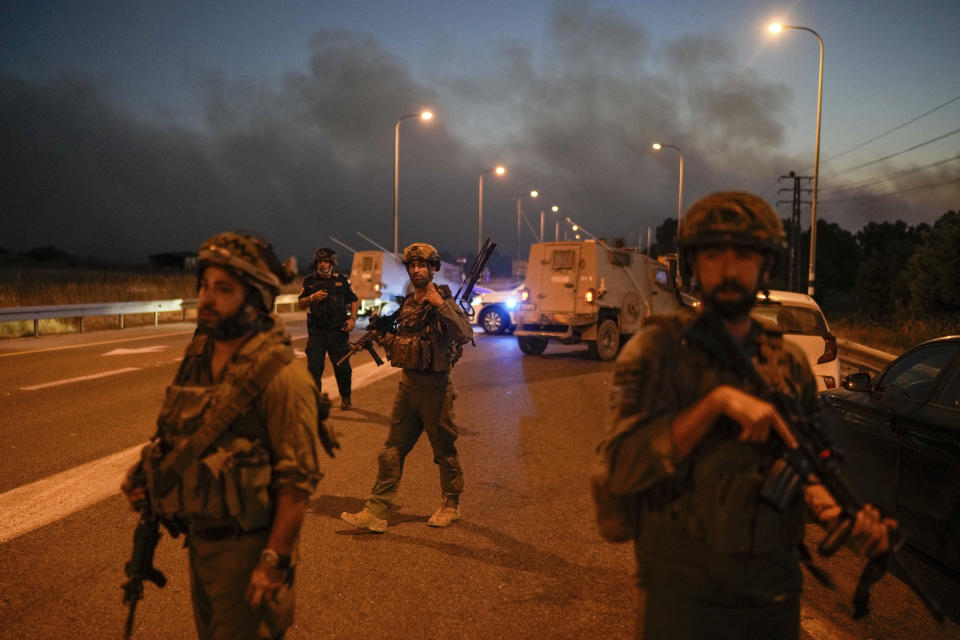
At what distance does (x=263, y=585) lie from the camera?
2158 mm

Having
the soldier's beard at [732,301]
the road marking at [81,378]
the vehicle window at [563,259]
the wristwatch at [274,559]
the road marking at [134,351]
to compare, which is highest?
the vehicle window at [563,259]

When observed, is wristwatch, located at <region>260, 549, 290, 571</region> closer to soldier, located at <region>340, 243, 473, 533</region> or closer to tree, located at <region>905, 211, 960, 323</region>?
soldier, located at <region>340, 243, 473, 533</region>

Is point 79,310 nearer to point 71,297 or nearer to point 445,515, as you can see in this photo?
point 71,297

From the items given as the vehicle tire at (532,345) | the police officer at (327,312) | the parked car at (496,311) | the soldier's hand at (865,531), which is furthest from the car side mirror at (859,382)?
the parked car at (496,311)

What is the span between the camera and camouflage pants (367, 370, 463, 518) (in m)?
4.91

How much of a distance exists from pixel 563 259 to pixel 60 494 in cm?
1195

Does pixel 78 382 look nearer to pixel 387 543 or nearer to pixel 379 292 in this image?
pixel 387 543

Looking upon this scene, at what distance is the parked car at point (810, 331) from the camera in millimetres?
8414

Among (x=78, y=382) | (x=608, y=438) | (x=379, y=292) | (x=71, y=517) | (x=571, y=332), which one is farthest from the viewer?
(x=379, y=292)

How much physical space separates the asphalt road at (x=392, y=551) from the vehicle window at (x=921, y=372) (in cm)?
113

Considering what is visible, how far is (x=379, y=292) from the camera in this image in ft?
88.4

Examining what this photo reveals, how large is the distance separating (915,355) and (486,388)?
7202 mm

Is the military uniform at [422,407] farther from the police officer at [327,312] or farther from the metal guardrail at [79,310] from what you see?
the metal guardrail at [79,310]

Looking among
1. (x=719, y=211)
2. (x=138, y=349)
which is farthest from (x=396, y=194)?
(x=719, y=211)
